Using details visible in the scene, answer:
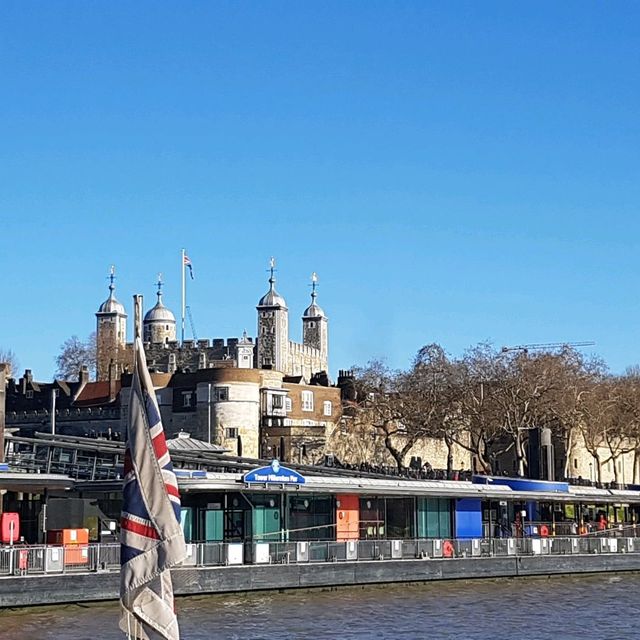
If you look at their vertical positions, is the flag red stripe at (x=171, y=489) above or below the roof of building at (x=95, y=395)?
below

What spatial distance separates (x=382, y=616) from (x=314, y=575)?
599 cm

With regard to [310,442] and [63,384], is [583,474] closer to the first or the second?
[310,442]

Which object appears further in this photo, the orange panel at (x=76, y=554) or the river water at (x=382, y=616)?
the orange panel at (x=76, y=554)

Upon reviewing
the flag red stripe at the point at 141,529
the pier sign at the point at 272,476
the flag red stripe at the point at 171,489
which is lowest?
the flag red stripe at the point at 141,529

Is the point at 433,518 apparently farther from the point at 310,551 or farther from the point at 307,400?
the point at 307,400

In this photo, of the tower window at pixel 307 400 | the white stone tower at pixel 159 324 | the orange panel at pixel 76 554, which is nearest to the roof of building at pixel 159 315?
the white stone tower at pixel 159 324

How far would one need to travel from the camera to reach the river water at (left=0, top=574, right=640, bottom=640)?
3347 cm

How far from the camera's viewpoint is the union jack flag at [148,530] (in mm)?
13281

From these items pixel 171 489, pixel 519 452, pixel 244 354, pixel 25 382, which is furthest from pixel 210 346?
pixel 171 489

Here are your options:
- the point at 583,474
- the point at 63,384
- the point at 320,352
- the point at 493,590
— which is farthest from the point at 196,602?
the point at 320,352

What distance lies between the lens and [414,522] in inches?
1970

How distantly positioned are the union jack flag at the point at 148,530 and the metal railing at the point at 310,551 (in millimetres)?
23939

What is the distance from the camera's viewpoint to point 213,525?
44156mm

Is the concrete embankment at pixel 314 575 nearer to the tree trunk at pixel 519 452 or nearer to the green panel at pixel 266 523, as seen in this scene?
the green panel at pixel 266 523
